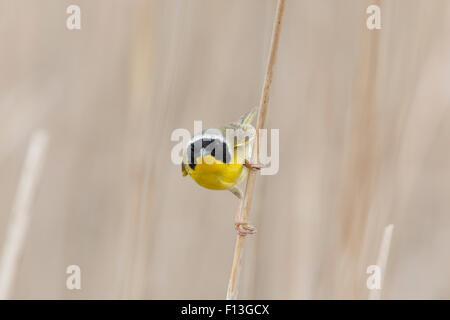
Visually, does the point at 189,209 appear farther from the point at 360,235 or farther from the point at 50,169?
the point at 360,235

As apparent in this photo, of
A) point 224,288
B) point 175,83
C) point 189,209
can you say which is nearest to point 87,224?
point 189,209

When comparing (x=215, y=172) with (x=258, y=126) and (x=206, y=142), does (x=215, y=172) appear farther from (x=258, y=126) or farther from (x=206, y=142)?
(x=258, y=126)

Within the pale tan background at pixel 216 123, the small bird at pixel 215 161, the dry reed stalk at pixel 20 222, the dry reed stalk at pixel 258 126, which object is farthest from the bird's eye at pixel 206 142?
the dry reed stalk at pixel 20 222

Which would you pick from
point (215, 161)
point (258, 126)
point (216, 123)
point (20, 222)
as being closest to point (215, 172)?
point (215, 161)

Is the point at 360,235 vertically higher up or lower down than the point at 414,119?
lower down

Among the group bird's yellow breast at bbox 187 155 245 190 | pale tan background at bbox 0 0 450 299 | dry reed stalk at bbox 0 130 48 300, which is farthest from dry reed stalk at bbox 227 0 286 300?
dry reed stalk at bbox 0 130 48 300

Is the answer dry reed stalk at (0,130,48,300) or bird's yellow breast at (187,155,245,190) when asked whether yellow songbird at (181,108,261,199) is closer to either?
bird's yellow breast at (187,155,245,190)
